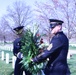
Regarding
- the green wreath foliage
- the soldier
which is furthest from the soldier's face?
the soldier

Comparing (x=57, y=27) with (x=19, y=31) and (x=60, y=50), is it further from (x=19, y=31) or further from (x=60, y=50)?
(x=19, y=31)

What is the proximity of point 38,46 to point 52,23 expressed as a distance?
4.87 ft

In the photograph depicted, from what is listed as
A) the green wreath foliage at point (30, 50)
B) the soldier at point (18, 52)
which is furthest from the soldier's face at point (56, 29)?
the soldier at point (18, 52)

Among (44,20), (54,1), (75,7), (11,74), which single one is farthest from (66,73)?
(44,20)

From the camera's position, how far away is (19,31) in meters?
8.38

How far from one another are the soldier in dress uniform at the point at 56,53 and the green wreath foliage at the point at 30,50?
85 cm

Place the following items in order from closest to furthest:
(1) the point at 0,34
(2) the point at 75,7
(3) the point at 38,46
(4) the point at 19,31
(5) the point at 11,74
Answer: (3) the point at 38,46, (4) the point at 19,31, (5) the point at 11,74, (2) the point at 75,7, (1) the point at 0,34

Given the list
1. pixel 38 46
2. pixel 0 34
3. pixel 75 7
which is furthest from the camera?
pixel 0 34

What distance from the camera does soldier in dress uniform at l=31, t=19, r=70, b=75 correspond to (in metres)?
5.05

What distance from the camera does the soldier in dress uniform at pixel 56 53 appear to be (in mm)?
5047

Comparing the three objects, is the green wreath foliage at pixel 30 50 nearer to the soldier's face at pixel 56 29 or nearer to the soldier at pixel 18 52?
the soldier's face at pixel 56 29

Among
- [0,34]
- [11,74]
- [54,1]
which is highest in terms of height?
[54,1]

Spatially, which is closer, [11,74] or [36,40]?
[36,40]

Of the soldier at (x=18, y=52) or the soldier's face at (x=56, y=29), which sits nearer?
the soldier's face at (x=56, y=29)
